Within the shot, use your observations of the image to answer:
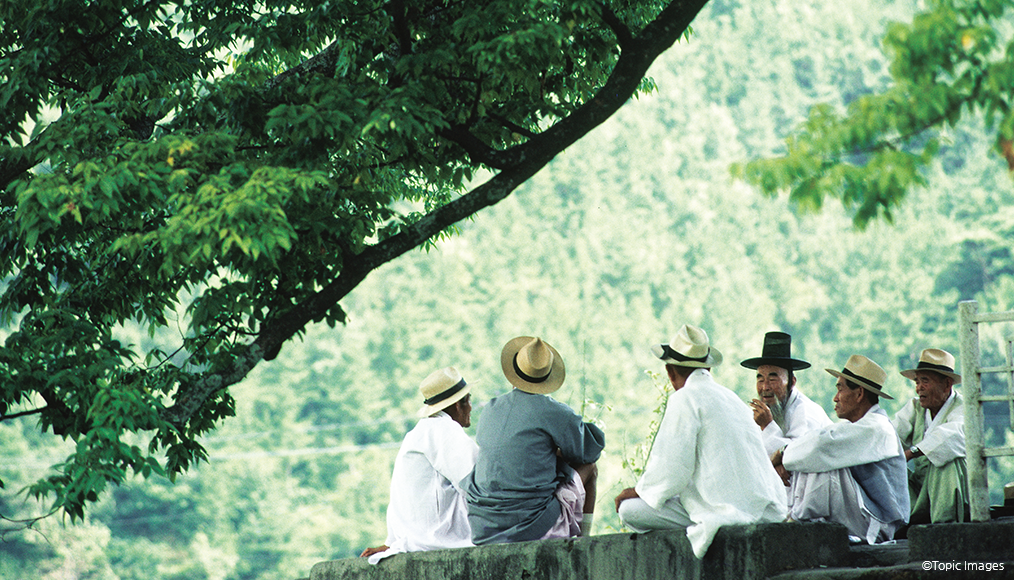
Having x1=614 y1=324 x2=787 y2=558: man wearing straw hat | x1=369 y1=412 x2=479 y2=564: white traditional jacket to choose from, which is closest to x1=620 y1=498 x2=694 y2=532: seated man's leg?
x1=614 y1=324 x2=787 y2=558: man wearing straw hat

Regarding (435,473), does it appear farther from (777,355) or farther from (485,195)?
(777,355)

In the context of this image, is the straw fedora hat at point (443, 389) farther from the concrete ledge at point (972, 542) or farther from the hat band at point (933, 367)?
the hat band at point (933, 367)

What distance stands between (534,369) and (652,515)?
3.22ft

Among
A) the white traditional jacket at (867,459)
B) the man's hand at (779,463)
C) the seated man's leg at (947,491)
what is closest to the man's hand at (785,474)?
the man's hand at (779,463)

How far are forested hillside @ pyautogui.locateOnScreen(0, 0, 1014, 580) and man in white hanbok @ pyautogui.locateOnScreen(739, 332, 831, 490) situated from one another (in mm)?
29699

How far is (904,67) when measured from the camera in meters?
3.38

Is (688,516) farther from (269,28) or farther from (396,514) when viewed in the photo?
(269,28)

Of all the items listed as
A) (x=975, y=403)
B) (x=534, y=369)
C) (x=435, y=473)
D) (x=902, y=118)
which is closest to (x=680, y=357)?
(x=534, y=369)

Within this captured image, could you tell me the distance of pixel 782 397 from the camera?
6.61 meters

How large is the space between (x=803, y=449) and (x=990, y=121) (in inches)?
112

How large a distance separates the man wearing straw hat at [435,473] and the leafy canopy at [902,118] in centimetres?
297

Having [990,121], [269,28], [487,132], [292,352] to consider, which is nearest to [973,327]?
[990,121]

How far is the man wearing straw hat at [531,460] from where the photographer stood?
18.3 ft

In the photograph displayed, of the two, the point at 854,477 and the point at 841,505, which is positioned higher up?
the point at 854,477
